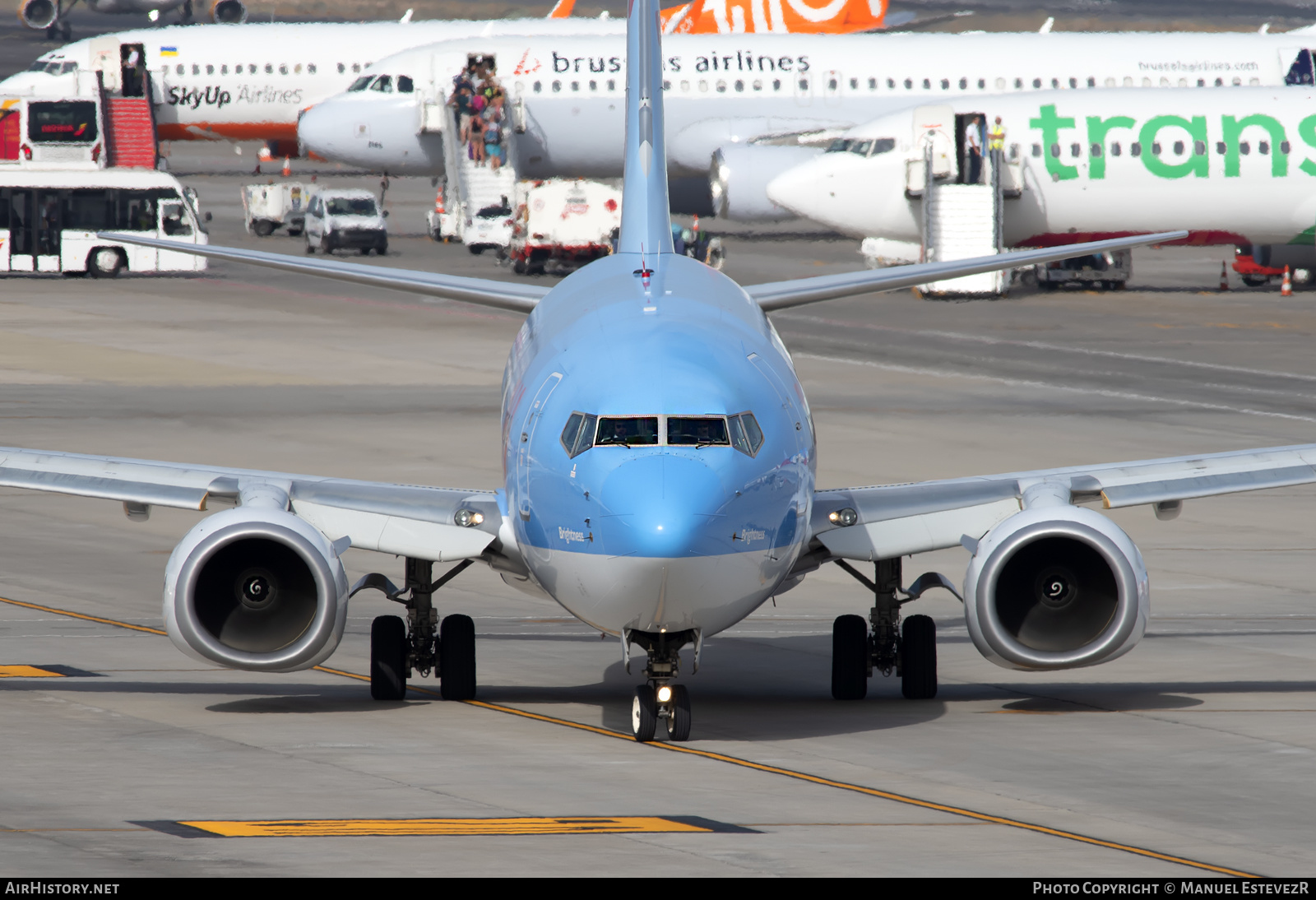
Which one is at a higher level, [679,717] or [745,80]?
[745,80]

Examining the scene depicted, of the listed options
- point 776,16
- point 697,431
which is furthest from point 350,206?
point 697,431

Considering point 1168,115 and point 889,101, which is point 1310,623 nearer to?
point 1168,115

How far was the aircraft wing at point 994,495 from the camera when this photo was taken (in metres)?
19.0

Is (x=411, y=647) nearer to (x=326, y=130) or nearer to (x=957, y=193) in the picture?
(x=957, y=193)

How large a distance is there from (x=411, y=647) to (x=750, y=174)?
54.3m

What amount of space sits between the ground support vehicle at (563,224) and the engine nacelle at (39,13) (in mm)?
101073

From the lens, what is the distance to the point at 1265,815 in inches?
615

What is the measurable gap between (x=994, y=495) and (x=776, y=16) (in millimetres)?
79227

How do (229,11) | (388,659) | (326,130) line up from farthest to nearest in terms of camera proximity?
(229,11), (326,130), (388,659)

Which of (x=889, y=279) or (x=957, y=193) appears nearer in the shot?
(x=889, y=279)

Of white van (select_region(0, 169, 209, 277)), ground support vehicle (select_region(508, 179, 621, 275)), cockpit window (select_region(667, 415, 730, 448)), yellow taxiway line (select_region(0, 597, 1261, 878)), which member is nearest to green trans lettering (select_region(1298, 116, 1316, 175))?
ground support vehicle (select_region(508, 179, 621, 275))

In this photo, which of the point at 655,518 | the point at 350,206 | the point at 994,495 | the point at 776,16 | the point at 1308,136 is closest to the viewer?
the point at 655,518

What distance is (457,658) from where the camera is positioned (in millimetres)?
20000

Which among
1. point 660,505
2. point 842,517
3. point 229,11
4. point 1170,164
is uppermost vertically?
point 229,11
